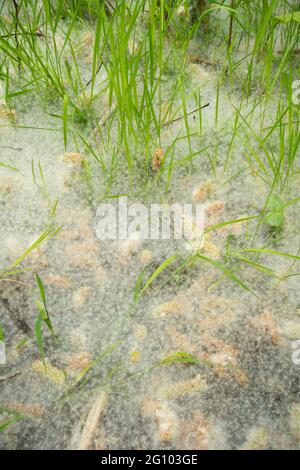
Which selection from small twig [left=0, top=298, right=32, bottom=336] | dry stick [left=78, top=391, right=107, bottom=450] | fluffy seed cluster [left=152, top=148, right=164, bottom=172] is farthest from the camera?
fluffy seed cluster [left=152, top=148, right=164, bottom=172]

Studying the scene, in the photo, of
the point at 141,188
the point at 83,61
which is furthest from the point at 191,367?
the point at 83,61

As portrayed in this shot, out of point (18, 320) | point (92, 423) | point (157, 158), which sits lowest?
point (92, 423)

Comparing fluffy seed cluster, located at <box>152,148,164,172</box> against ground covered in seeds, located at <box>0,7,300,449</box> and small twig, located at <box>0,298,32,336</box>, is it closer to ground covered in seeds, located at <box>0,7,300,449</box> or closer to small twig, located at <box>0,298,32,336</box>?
ground covered in seeds, located at <box>0,7,300,449</box>

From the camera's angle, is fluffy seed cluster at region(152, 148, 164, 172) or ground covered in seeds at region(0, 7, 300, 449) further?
fluffy seed cluster at region(152, 148, 164, 172)

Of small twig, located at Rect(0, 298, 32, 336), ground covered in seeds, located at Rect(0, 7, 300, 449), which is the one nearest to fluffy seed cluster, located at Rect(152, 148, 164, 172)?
ground covered in seeds, located at Rect(0, 7, 300, 449)

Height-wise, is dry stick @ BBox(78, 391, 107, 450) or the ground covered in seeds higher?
the ground covered in seeds

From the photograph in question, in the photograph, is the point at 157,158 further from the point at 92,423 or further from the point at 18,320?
the point at 92,423

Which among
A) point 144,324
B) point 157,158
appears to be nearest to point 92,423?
point 144,324
